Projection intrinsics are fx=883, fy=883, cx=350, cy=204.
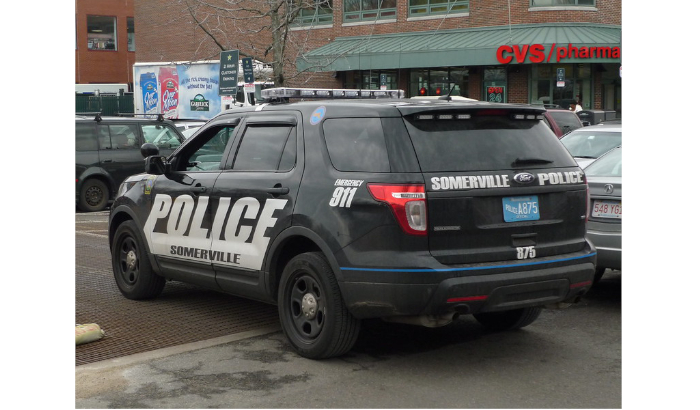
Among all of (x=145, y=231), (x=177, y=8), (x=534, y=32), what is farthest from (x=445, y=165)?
(x=177, y=8)

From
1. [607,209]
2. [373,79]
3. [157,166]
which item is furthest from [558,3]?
[157,166]

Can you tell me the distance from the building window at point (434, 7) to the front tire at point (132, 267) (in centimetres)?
3033

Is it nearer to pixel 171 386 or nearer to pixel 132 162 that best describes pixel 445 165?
pixel 171 386

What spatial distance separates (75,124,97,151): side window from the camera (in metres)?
16.8

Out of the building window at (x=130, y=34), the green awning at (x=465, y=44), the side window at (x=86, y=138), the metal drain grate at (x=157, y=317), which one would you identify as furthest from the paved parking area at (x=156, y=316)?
the building window at (x=130, y=34)

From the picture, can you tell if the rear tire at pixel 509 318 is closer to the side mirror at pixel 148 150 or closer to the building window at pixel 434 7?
the side mirror at pixel 148 150

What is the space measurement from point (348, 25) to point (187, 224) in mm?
34854

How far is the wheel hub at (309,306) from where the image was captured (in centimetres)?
611

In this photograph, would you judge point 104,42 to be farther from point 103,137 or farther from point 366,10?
point 103,137

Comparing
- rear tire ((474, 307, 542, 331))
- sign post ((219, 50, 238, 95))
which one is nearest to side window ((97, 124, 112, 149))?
sign post ((219, 50, 238, 95))

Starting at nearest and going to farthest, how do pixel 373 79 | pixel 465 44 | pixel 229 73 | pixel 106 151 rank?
pixel 106 151
pixel 229 73
pixel 465 44
pixel 373 79

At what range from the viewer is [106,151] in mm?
16969

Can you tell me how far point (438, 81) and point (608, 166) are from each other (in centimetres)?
3062

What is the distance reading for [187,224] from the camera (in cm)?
739
